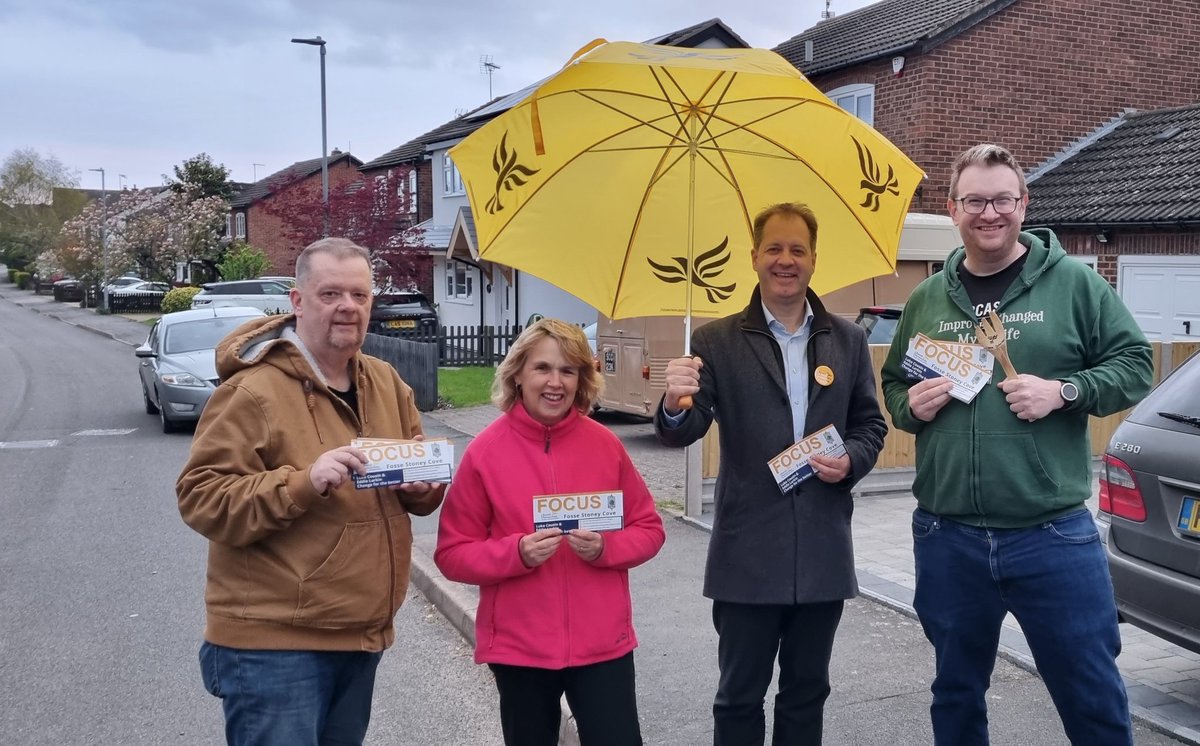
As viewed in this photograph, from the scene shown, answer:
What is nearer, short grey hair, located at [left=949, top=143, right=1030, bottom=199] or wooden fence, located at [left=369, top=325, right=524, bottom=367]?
short grey hair, located at [left=949, top=143, right=1030, bottom=199]

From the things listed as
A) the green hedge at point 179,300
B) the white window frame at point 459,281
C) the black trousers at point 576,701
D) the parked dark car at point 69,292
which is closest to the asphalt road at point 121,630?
the black trousers at point 576,701

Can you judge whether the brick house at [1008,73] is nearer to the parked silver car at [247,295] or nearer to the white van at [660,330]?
the white van at [660,330]

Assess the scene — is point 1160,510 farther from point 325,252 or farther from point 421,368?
point 421,368

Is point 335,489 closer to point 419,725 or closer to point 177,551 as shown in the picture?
point 419,725

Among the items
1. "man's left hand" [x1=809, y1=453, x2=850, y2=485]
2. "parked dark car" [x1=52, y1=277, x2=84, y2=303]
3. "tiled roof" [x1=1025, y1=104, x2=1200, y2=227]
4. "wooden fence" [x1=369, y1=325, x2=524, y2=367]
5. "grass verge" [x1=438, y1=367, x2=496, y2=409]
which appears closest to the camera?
"man's left hand" [x1=809, y1=453, x2=850, y2=485]

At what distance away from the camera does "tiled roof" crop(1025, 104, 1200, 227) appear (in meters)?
14.2

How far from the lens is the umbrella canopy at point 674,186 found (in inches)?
144

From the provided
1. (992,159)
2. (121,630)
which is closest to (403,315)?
(121,630)

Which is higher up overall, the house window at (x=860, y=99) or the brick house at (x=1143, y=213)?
the house window at (x=860, y=99)

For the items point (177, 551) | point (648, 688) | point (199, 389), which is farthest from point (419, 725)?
point (199, 389)

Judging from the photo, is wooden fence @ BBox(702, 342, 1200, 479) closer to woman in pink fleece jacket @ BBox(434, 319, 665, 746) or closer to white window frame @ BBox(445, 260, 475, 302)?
woman in pink fleece jacket @ BBox(434, 319, 665, 746)

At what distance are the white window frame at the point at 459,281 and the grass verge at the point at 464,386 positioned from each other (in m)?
8.57

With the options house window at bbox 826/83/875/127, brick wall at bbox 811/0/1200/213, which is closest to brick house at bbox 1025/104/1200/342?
brick wall at bbox 811/0/1200/213

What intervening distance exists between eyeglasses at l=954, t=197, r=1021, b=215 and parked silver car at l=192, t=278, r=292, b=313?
90.1 ft
